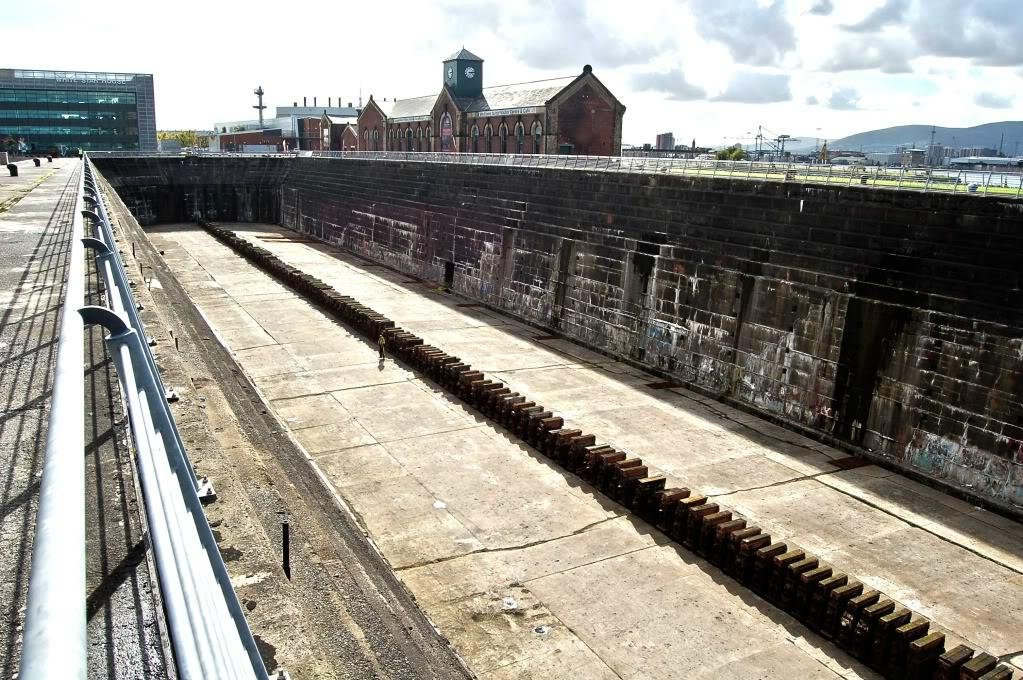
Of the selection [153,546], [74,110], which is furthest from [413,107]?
[153,546]

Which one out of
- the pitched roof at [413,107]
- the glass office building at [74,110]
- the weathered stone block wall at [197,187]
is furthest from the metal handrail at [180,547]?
the glass office building at [74,110]

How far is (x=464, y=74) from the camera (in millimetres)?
72062

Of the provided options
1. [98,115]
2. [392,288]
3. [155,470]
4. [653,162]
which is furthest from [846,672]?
[98,115]

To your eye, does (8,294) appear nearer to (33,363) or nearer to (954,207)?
(33,363)

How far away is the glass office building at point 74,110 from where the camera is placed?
117m

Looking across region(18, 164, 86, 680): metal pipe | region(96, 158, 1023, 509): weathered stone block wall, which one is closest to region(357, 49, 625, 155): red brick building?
region(96, 158, 1023, 509): weathered stone block wall

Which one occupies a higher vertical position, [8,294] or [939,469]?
[8,294]

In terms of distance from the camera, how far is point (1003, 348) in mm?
16891

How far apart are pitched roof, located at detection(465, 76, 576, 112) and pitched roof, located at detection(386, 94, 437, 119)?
23.7 feet

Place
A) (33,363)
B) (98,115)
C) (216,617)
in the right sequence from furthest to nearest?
(98,115), (33,363), (216,617)

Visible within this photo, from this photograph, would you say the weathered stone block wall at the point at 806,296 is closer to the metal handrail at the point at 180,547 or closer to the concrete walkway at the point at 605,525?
the concrete walkway at the point at 605,525

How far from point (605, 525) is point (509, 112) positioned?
55319 millimetres

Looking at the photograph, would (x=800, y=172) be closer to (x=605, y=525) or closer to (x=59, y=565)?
(x=605, y=525)

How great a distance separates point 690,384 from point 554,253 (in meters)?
9.81
